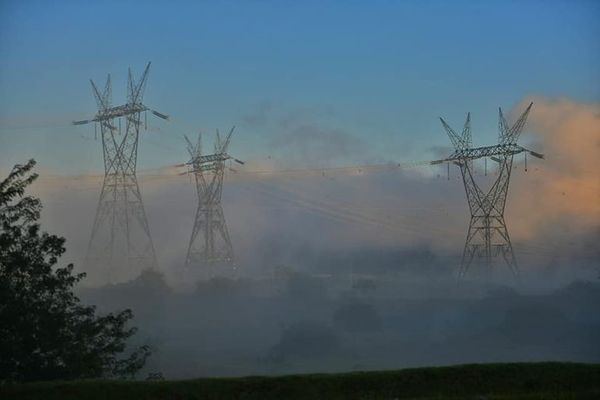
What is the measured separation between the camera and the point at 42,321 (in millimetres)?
21234

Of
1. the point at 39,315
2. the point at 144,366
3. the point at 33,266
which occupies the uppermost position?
the point at 33,266

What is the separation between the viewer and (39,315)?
70.0 feet

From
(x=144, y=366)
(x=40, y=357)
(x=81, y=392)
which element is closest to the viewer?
(x=81, y=392)

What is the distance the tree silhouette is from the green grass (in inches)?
135

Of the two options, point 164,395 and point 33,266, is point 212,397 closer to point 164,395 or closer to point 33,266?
point 164,395

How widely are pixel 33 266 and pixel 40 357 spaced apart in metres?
3.03

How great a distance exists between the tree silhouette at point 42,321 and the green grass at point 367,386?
135 inches

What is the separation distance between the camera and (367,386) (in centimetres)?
1800

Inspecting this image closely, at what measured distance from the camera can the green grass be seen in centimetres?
1689

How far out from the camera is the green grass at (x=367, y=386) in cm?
1689

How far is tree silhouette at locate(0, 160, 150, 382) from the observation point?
20562mm

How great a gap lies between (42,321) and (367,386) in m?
10.6

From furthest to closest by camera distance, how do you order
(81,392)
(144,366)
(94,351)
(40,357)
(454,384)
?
1. (144,366)
2. (94,351)
3. (40,357)
4. (454,384)
5. (81,392)

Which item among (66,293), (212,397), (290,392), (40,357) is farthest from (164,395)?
(66,293)
